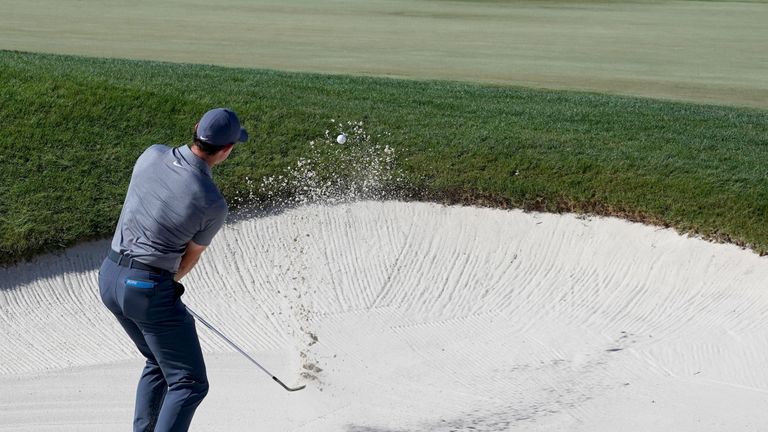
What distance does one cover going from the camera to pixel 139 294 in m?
4.94

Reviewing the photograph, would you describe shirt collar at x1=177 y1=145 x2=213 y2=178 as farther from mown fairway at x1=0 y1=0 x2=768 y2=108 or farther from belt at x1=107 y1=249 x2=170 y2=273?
mown fairway at x1=0 y1=0 x2=768 y2=108

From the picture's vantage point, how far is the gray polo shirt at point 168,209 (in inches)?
191

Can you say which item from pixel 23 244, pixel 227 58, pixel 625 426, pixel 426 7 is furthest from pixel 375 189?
pixel 426 7

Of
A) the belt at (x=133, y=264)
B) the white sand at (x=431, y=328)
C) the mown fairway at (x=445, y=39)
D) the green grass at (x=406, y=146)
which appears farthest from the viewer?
the mown fairway at (x=445, y=39)

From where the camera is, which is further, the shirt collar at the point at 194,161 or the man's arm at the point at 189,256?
the man's arm at the point at 189,256

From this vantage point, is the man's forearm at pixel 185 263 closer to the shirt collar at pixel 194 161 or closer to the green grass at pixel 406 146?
the shirt collar at pixel 194 161

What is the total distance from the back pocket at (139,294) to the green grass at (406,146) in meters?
3.92

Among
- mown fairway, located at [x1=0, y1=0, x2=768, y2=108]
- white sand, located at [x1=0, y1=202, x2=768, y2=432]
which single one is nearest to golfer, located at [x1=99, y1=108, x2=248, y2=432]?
white sand, located at [x1=0, y1=202, x2=768, y2=432]

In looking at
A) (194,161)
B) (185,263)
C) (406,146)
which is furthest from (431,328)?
(194,161)

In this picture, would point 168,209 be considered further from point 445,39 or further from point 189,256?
point 445,39

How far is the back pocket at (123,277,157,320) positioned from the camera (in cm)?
494

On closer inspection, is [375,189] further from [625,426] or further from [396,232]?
[625,426]

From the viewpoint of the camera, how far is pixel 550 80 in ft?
61.2

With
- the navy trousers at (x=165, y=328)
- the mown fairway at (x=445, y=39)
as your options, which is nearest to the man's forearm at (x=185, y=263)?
the navy trousers at (x=165, y=328)
